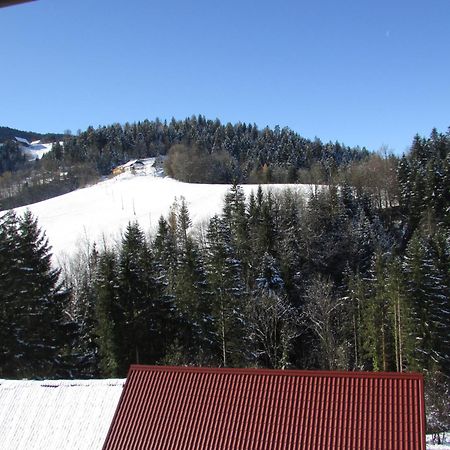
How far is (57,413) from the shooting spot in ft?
52.0

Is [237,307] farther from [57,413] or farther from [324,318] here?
[57,413]

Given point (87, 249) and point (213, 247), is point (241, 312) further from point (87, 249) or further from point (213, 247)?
point (87, 249)

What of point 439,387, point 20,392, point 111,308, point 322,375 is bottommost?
point 439,387

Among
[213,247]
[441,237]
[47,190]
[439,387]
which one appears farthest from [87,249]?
[47,190]

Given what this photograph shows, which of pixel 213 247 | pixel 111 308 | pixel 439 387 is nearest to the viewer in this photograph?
pixel 439 387

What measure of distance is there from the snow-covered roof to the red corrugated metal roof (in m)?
0.80

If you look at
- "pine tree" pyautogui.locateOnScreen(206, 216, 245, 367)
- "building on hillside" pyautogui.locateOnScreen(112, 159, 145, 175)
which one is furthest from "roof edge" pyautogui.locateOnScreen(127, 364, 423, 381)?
"building on hillside" pyautogui.locateOnScreen(112, 159, 145, 175)

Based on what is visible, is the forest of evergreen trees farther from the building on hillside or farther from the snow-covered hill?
the building on hillside

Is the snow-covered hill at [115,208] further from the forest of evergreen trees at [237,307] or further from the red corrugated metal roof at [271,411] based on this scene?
the red corrugated metal roof at [271,411]

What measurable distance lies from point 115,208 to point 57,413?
252ft

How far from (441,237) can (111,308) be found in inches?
1214

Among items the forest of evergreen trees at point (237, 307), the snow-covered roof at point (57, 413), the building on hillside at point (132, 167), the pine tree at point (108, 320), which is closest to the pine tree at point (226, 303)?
the forest of evergreen trees at point (237, 307)

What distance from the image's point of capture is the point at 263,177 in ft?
349

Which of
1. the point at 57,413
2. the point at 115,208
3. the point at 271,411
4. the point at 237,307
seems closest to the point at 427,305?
the point at 237,307
